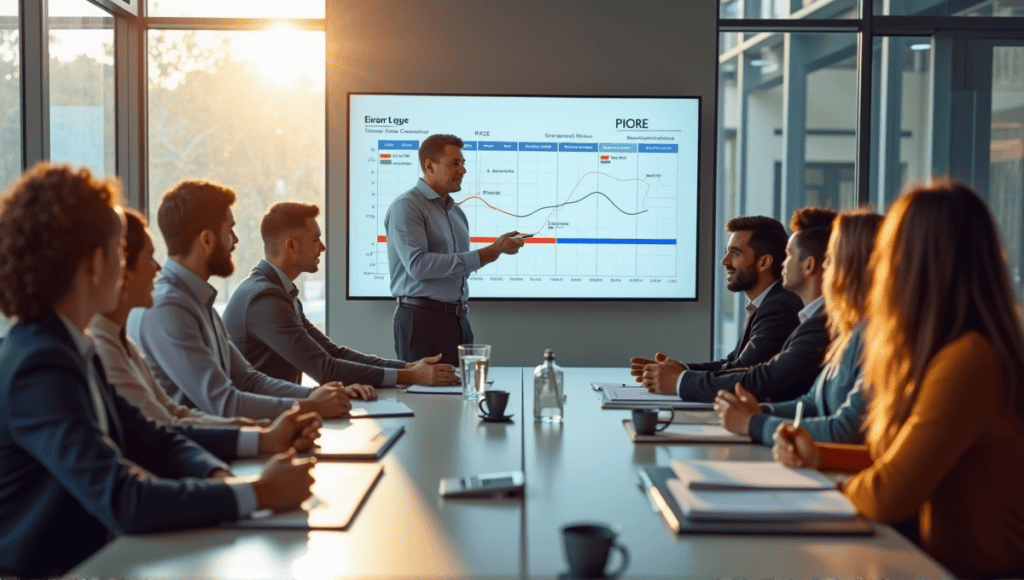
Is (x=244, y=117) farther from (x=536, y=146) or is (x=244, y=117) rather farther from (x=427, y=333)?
(x=427, y=333)

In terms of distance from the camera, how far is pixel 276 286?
117 inches

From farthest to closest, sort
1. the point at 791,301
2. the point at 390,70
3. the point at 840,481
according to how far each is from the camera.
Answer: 1. the point at 390,70
2. the point at 791,301
3. the point at 840,481

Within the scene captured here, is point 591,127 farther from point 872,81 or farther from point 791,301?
point 791,301

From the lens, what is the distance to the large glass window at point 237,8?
198 inches

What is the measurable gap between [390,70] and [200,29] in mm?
1140

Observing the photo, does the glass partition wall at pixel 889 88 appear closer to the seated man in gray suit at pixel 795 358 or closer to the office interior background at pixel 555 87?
the office interior background at pixel 555 87

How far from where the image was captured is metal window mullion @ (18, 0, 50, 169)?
12.8 ft

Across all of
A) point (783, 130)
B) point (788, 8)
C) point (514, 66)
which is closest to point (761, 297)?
point (514, 66)

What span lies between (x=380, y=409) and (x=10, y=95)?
247 centimetres

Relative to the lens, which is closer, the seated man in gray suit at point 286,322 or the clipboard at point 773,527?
the clipboard at point 773,527

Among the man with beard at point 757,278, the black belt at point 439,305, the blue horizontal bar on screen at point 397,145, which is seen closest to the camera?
the man with beard at point 757,278

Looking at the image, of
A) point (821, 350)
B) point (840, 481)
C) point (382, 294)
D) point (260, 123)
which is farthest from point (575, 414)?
point (260, 123)

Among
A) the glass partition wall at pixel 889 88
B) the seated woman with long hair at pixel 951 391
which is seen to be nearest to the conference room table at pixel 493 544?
the seated woman with long hair at pixel 951 391

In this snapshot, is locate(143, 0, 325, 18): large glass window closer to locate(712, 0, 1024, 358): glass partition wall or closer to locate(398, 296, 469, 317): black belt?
locate(398, 296, 469, 317): black belt
